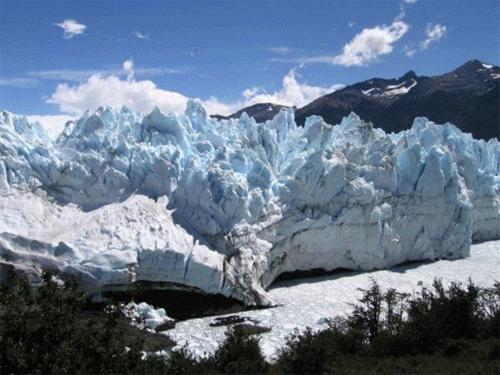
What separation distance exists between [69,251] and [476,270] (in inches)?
671

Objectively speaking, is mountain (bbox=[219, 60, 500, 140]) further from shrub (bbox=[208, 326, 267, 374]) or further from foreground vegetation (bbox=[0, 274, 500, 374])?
shrub (bbox=[208, 326, 267, 374])

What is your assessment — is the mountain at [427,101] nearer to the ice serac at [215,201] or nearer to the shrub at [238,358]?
the ice serac at [215,201]

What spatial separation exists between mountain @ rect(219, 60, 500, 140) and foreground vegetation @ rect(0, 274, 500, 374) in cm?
5531

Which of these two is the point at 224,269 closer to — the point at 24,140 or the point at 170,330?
the point at 170,330

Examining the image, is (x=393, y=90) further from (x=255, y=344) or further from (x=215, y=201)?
(x=255, y=344)

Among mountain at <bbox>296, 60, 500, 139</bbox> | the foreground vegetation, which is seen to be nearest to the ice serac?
the foreground vegetation

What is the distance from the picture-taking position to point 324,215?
22859 mm

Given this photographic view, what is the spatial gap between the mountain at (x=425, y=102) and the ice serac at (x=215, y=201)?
4444 cm

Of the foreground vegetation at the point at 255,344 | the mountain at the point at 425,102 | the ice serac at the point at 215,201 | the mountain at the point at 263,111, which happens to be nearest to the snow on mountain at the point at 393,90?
the mountain at the point at 425,102

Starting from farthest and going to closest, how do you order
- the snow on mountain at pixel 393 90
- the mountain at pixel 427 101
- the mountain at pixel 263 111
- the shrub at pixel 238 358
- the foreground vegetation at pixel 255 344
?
1. the snow on mountain at pixel 393 90
2. the mountain at pixel 263 111
3. the mountain at pixel 427 101
4. the shrub at pixel 238 358
5. the foreground vegetation at pixel 255 344

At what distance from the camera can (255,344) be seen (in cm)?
1295

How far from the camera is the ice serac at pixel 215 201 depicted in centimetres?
1822

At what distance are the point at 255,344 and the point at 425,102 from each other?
73495mm

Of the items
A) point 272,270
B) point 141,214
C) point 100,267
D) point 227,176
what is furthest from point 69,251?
point 272,270
